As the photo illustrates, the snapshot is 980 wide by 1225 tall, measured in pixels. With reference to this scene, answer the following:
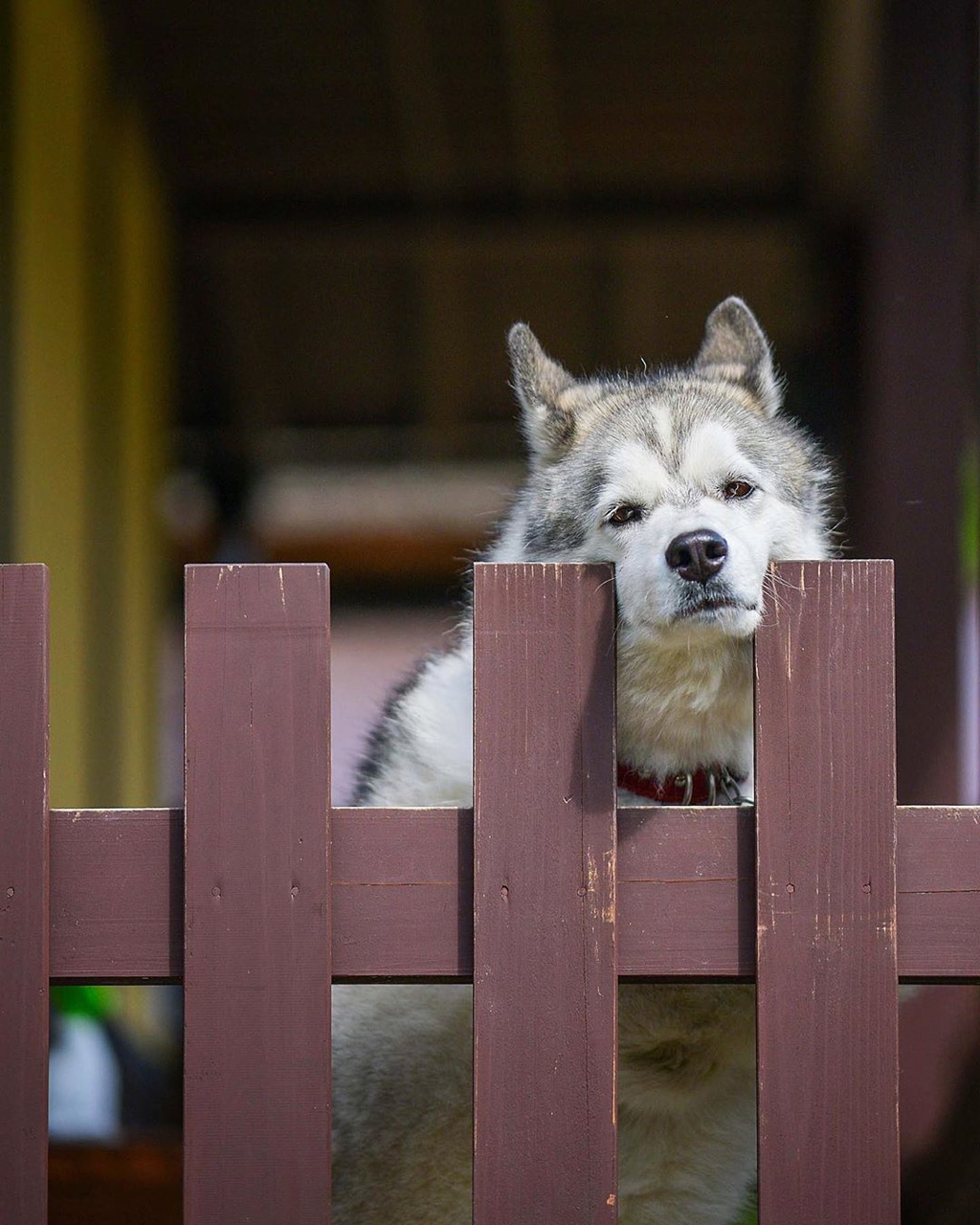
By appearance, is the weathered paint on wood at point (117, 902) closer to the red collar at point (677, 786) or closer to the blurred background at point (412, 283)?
the red collar at point (677, 786)

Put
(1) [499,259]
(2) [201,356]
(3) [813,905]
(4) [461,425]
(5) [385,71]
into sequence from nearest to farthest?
(3) [813,905], (5) [385,71], (1) [499,259], (2) [201,356], (4) [461,425]

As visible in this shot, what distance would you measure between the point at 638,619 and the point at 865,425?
3143 mm

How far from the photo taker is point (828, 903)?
1736 mm

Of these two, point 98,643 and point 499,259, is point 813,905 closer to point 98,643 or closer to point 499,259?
point 98,643

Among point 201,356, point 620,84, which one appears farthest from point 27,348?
point 201,356

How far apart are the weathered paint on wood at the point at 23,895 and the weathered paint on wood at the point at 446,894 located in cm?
3

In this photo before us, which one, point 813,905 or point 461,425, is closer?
point 813,905

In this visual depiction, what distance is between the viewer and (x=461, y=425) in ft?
36.3

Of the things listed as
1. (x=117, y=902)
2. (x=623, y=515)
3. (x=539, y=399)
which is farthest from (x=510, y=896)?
(x=539, y=399)

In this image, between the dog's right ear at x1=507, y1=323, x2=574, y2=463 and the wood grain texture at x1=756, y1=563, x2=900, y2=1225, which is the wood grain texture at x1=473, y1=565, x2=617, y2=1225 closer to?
the wood grain texture at x1=756, y1=563, x2=900, y2=1225

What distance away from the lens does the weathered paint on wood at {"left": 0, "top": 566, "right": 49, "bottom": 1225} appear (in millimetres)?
1739

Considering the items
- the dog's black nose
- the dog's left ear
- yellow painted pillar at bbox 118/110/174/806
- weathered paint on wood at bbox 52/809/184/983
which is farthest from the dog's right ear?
yellow painted pillar at bbox 118/110/174/806

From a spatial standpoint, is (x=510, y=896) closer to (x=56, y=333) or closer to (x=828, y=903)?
(x=828, y=903)

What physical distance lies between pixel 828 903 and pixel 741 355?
1598mm
